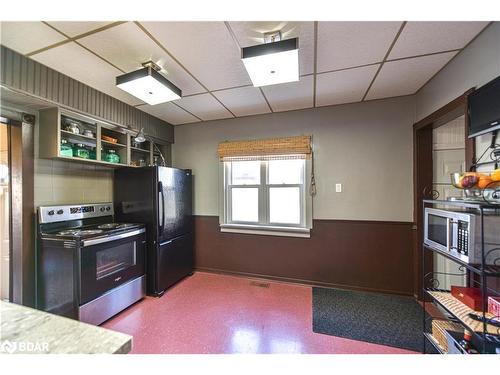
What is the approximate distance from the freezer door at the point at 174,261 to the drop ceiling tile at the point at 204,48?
6.78 ft

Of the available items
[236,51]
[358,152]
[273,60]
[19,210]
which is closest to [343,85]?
[358,152]

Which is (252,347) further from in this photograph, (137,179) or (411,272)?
(137,179)

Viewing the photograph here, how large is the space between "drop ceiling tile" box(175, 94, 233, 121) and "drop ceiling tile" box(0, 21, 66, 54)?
1.23m

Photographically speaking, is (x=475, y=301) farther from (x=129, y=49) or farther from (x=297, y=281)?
(x=129, y=49)

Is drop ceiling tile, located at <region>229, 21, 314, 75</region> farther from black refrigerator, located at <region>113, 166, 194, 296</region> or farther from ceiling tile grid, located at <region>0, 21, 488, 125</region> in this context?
black refrigerator, located at <region>113, 166, 194, 296</region>

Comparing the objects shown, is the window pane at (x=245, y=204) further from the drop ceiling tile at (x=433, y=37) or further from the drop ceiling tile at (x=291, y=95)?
the drop ceiling tile at (x=433, y=37)

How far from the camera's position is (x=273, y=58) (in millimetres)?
1489

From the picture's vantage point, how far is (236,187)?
3.30 m

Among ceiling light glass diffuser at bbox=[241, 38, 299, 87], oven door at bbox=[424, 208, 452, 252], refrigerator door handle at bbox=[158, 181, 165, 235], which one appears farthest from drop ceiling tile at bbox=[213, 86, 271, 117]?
oven door at bbox=[424, 208, 452, 252]

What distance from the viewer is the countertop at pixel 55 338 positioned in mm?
607

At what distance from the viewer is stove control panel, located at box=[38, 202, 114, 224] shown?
6.63 ft

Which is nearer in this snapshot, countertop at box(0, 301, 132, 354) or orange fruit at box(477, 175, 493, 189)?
countertop at box(0, 301, 132, 354)

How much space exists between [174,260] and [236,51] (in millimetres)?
2575
